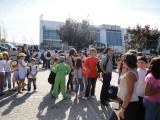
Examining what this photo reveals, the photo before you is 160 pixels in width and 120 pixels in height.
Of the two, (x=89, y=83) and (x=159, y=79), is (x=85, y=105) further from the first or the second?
(x=159, y=79)

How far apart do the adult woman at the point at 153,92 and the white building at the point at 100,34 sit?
90.9 m

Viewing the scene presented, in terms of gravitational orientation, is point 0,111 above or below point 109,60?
below

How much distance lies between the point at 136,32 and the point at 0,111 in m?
36.6

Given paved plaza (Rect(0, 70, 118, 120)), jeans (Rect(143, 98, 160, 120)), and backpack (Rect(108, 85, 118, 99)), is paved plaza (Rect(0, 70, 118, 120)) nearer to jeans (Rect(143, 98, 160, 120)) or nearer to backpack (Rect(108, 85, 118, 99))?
backpack (Rect(108, 85, 118, 99))

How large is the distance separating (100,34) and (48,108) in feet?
323

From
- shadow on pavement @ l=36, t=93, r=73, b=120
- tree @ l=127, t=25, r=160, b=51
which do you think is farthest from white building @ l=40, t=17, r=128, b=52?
shadow on pavement @ l=36, t=93, r=73, b=120

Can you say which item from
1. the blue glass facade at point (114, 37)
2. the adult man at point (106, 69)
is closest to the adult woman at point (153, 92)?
the adult man at point (106, 69)

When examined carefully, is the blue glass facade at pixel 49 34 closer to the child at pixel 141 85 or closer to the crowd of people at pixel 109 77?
the crowd of people at pixel 109 77

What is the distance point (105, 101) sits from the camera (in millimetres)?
8500

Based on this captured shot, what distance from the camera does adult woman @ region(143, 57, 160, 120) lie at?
4.36 m

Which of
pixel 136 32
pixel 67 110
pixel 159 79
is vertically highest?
pixel 136 32

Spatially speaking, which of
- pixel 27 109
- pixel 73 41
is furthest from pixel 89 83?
pixel 73 41

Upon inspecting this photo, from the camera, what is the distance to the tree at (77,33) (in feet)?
152

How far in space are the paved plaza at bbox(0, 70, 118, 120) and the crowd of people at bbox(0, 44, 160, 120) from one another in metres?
0.40
